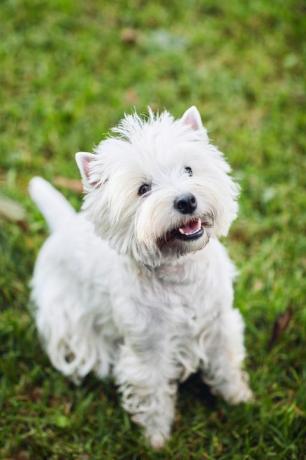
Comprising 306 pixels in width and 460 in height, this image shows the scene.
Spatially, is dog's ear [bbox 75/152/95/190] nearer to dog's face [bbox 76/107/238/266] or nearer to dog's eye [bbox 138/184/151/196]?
dog's face [bbox 76/107/238/266]

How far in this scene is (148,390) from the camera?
9.73 ft

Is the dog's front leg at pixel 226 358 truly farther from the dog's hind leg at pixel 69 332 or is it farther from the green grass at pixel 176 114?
the dog's hind leg at pixel 69 332

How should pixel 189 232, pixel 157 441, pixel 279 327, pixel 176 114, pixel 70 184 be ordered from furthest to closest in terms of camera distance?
pixel 176 114, pixel 70 184, pixel 279 327, pixel 157 441, pixel 189 232

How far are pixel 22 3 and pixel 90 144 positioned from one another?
204cm

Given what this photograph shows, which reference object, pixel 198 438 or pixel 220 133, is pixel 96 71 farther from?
pixel 198 438

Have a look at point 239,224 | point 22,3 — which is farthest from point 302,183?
point 22,3

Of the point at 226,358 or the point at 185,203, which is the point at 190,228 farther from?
the point at 226,358

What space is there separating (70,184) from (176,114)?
1.13 meters

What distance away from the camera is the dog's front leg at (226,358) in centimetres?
296

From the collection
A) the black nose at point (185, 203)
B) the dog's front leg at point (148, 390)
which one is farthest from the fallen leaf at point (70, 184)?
the black nose at point (185, 203)

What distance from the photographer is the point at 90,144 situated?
4.66m

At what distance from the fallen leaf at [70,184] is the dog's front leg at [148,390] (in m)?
1.60

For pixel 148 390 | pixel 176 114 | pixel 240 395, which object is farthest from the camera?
pixel 176 114

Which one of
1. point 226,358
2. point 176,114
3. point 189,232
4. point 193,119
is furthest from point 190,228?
point 176,114
